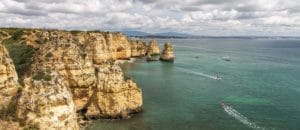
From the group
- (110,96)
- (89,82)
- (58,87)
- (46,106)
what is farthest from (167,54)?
(46,106)

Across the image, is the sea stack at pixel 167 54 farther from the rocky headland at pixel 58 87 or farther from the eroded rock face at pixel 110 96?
the eroded rock face at pixel 110 96

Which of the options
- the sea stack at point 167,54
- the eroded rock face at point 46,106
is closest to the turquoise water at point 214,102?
the eroded rock face at point 46,106

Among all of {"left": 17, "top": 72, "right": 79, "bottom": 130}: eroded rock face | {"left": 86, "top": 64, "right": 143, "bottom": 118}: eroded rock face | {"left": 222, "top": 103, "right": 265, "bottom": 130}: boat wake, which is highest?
{"left": 17, "top": 72, "right": 79, "bottom": 130}: eroded rock face

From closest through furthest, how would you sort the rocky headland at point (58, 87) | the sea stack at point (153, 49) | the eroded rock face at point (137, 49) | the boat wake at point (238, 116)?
the rocky headland at point (58, 87), the boat wake at point (238, 116), the eroded rock face at point (137, 49), the sea stack at point (153, 49)

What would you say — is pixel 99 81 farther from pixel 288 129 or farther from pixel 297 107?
pixel 297 107

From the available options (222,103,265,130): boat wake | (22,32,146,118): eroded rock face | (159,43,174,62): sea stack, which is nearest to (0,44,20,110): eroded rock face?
(22,32,146,118): eroded rock face

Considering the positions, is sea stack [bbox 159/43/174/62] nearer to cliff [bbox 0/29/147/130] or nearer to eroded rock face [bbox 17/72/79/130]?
cliff [bbox 0/29/147/130]

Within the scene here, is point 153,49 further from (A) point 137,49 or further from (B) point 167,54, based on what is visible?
(B) point 167,54

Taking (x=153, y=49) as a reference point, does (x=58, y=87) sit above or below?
above
